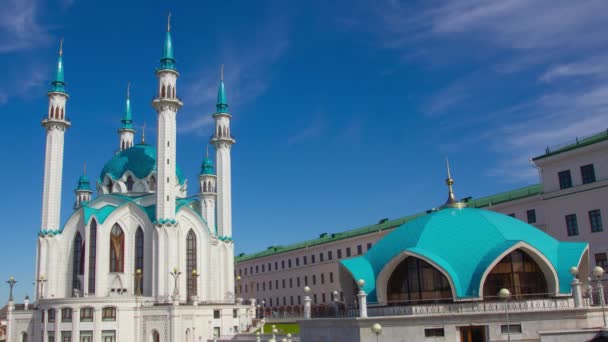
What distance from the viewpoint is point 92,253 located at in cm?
5978

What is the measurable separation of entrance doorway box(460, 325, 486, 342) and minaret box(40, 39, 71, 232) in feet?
157

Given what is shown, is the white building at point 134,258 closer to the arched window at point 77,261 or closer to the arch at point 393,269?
the arched window at point 77,261

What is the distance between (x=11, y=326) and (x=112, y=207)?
15070 millimetres

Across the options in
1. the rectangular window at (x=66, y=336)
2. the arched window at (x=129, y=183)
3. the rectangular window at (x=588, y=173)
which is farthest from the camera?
the arched window at (x=129, y=183)

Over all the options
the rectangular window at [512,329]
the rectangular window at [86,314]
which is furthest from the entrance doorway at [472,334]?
the rectangular window at [86,314]

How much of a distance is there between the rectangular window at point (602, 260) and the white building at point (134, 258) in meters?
34.5

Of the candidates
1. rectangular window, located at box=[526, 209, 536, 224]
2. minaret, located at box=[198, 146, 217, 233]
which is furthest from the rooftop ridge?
minaret, located at box=[198, 146, 217, 233]

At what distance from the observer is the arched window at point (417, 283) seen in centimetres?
3191

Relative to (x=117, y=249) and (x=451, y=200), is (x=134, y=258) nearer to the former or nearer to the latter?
(x=117, y=249)

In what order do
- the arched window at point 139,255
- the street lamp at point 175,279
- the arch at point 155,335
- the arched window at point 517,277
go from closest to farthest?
the arched window at point 517,277 < the arch at point 155,335 < the street lamp at point 175,279 < the arched window at point 139,255

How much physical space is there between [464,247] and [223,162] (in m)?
43.0

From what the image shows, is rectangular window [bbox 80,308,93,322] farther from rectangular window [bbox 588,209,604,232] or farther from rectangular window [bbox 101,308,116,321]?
rectangular window [bbox 588,209,604,232]

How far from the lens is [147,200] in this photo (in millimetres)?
66062

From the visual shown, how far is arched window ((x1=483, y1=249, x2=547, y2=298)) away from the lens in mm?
31156
